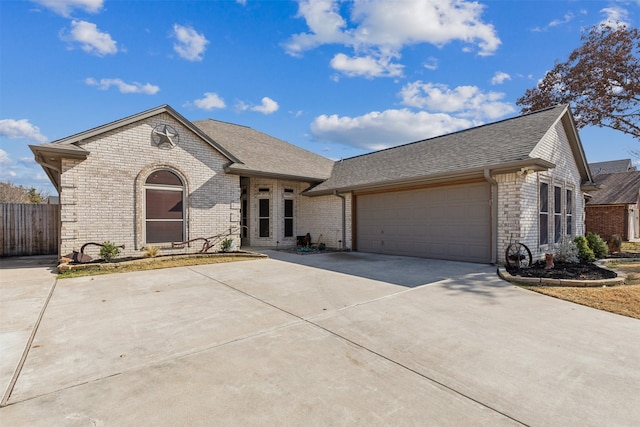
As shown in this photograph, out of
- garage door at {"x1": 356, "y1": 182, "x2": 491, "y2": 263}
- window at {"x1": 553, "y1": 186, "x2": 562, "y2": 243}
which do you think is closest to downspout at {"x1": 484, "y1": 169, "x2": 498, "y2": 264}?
garage door at {"x1": 356, "y1": 182, "x2": 491, "y2": 263}

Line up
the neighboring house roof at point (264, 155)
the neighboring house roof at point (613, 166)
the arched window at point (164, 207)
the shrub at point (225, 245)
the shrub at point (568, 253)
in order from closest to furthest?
the shrub at point (568, 253), the arched window at point (164, 207), the shrub at point (225, 245), the neighboring house roof at point (264, 155), the neighboring house roof at point (613, 166)

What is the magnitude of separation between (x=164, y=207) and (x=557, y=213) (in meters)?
13.5

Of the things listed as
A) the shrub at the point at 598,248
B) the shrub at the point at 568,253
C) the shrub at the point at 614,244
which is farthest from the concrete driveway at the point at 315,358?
the shrub at the point at 614,244

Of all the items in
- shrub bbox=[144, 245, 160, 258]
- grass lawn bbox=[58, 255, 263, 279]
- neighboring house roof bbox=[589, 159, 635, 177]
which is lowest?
grass lawn bbox=[58, 255, 263, 279]

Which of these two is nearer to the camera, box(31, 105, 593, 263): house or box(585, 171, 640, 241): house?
box(31, 105, 593, 263): house

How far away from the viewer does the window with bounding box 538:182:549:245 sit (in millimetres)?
9391

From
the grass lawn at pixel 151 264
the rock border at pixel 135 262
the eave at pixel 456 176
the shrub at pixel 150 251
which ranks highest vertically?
the eave at pixel 456 176

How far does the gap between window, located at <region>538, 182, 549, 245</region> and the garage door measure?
6.92ft

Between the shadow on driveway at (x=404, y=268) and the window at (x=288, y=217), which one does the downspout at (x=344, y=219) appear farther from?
the shadow on driveway at (x=404, y=268)

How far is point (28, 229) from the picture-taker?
37.9ft

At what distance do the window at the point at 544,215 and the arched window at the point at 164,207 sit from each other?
38.7 ft

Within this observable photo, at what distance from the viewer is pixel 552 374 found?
280 cm

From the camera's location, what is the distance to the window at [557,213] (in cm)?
1019

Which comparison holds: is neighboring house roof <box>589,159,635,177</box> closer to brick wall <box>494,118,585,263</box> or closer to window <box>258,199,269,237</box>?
brick wall <box>494,118,585,263</box>
